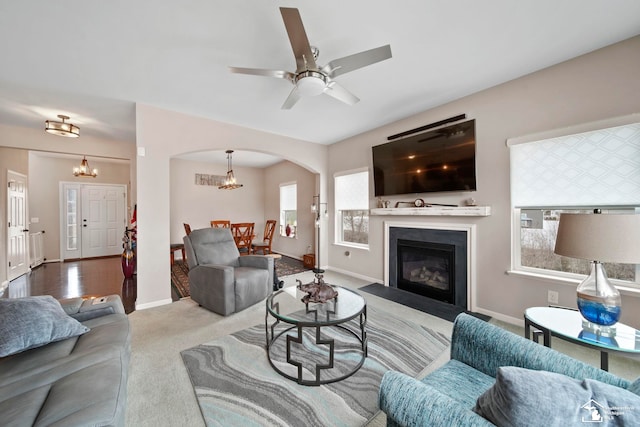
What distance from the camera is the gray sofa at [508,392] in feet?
2.18

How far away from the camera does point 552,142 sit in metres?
2.45

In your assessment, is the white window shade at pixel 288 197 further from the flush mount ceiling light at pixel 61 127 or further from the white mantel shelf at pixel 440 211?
the flush mount ceiling light at pixel 61 127

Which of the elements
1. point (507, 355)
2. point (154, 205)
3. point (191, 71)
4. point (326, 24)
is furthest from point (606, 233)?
point (154, 205)

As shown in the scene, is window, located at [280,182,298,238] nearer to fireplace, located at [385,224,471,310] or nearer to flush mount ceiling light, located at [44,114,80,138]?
fireplace, located at [385,224,471,310]

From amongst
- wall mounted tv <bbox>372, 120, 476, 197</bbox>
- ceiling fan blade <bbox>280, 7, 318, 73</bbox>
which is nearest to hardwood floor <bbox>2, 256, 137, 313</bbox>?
ceiling fan blade <bbox>280, 7, 318, 73</bbox>

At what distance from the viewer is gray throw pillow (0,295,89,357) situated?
4.31ft

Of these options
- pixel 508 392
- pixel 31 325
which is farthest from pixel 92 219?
pixel 508 392

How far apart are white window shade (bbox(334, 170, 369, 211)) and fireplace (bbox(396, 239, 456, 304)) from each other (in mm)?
1080

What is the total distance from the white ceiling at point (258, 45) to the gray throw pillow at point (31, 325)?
2.01 metres

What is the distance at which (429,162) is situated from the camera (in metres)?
3.38

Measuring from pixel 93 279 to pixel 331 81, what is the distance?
552 centimetres

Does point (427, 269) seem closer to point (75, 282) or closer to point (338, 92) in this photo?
point (338, 92)

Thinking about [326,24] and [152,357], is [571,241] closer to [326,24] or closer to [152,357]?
[326,24]

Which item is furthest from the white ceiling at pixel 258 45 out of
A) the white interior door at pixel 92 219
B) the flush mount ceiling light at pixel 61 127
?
the white interior door at pixel 92 219
